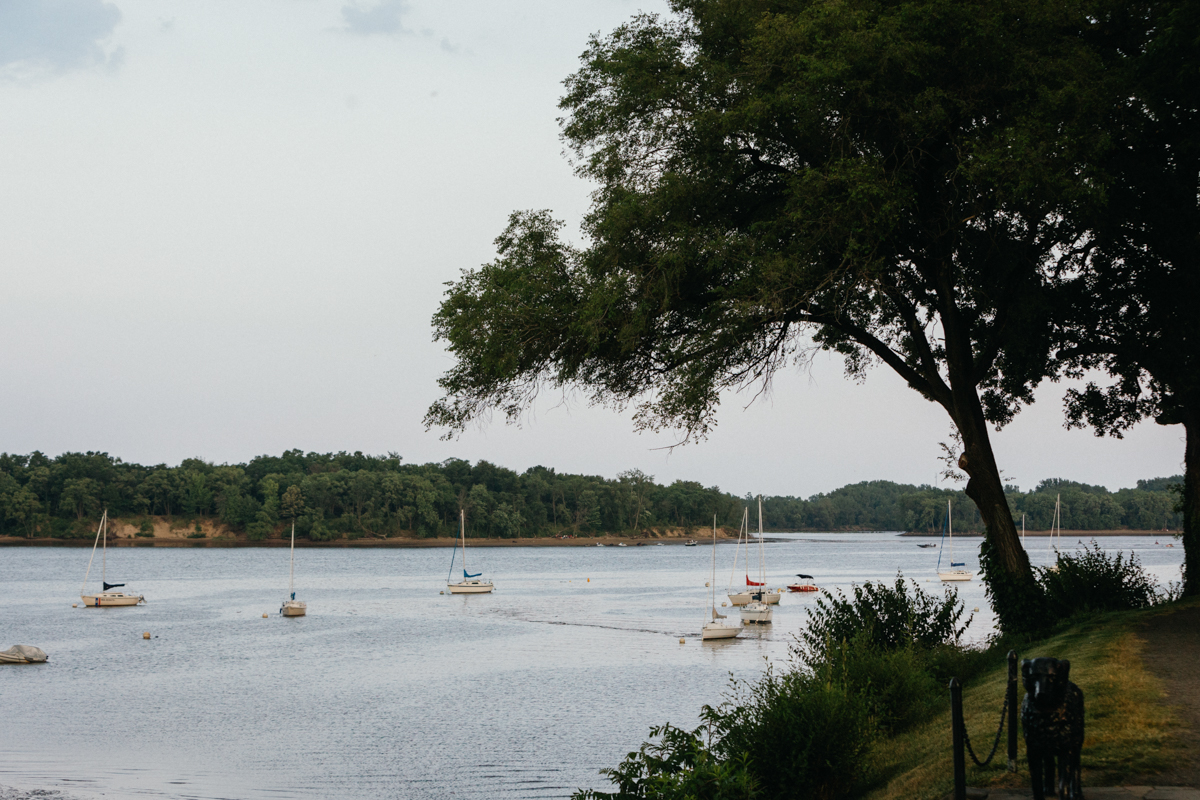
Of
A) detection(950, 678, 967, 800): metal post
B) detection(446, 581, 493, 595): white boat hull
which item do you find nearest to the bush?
detection(950, 678, 967, 800): metal post

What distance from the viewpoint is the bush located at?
1938 centimetres

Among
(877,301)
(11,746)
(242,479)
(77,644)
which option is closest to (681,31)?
(877,301)

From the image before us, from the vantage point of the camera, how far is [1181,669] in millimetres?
12078

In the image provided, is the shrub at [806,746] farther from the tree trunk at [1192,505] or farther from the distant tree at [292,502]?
the distant tree at [292,502]

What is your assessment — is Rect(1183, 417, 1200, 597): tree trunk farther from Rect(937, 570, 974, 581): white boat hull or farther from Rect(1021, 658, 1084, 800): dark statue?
Rect(937, 570, 974, 581): white boat hull

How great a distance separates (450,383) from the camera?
18000mm

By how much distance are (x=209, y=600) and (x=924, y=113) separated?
72.8 m

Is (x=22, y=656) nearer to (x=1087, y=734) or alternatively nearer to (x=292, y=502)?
(x=1087, y=734)

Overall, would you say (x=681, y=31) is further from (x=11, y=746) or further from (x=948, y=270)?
(x=11, y=746)

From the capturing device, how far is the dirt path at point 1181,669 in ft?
26.1

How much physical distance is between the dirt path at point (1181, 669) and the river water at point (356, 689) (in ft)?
19.3

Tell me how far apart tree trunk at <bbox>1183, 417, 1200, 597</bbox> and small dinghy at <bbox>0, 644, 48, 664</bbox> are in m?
41.0

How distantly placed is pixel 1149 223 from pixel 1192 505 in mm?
6323

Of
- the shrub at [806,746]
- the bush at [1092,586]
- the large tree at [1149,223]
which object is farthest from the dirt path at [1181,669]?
the large tree at [1149,223]
